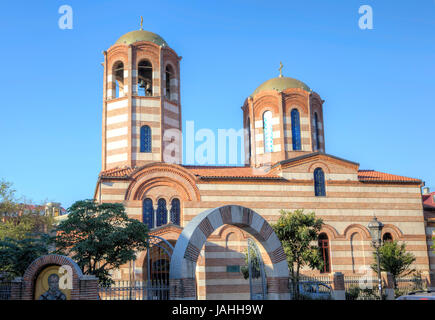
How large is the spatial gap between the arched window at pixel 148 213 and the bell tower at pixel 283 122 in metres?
8.94

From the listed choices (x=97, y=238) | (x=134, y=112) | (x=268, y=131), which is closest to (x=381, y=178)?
(x=268, y=131)

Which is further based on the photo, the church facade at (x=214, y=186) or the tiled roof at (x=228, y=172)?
the tiled roof at (x=228, y=172)

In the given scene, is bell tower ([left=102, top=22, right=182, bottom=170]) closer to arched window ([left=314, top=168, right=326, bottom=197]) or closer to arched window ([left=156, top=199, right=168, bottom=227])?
arched window ([left=156, top=199, right=168, bottom=227])

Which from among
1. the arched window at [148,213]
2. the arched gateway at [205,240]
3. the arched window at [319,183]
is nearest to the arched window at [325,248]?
the arched window at [319,183]

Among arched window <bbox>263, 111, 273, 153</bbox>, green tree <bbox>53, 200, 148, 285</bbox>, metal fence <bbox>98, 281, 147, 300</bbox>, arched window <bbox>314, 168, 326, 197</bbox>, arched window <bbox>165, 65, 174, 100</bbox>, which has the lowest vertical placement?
A: metal fence <bbox>98, 281, 147, 300</bbox>

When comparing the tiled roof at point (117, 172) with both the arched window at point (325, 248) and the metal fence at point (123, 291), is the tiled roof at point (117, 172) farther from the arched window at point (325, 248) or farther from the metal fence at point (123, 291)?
the arched window at point (325, 248)

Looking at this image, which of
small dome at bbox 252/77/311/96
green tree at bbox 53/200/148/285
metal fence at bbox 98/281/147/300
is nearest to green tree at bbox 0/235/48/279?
green tree at bbox 53/200/148/285

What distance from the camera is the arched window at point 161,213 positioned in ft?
84.5

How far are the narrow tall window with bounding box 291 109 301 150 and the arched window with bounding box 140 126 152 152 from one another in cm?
996

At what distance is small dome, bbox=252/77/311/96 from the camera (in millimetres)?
32812

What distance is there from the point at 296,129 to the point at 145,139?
416 inches

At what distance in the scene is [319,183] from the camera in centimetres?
2823
